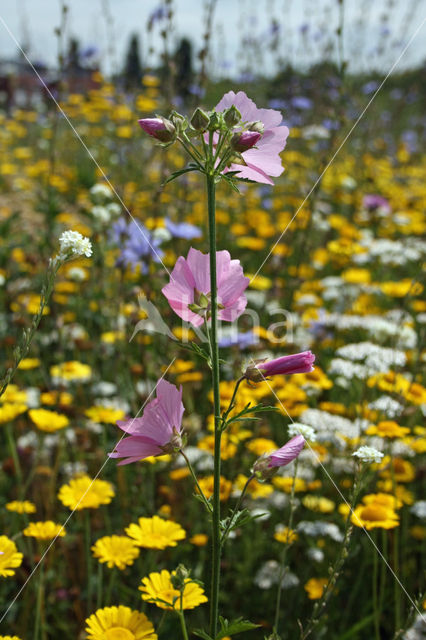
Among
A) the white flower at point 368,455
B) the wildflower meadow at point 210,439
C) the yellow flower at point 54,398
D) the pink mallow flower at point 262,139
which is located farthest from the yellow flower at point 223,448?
the pink mallow flower at point 262,139

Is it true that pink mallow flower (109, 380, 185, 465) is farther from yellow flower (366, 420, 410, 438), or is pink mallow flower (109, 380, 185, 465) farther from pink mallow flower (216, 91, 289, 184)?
yellow flower (366, 420, 410, 438)

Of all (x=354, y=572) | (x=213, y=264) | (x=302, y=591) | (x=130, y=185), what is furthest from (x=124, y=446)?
(x=130, y=185)

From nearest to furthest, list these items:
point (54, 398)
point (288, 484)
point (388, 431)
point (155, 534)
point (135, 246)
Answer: point (155, 534) < point (388, 431) < point (288, 484) < point (54, 398) < point (135, 246)

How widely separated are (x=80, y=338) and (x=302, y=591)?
1.11 meters

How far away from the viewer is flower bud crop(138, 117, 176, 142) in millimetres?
601

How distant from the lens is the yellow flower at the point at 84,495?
1.04 metres

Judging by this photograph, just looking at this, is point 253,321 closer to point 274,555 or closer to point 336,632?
point 274,555

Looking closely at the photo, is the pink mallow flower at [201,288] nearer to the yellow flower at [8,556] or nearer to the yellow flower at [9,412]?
the yellow flower at [8,556]

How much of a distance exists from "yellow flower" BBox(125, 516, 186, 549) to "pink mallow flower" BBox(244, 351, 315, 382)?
43 cm

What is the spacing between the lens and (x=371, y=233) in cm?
300

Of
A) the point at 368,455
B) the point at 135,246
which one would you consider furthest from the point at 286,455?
the point at 135,246

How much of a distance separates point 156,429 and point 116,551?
426 mm

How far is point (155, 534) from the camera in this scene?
37.8 inches

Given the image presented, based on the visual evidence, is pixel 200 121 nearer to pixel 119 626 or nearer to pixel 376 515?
pixel 119 626
